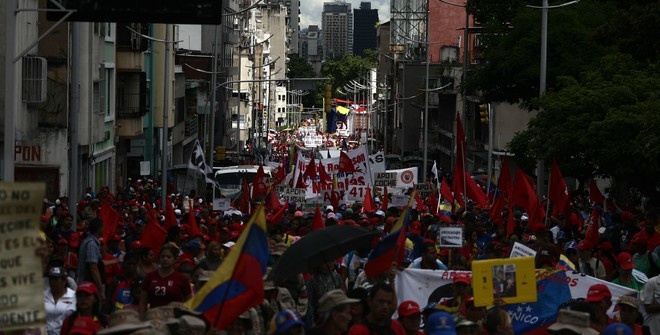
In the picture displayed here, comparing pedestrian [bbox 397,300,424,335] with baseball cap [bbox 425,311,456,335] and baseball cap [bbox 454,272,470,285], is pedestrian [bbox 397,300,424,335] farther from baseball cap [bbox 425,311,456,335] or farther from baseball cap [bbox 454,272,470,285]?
baseball cap [bbox 454,272,470,285]

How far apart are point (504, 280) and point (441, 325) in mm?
2353

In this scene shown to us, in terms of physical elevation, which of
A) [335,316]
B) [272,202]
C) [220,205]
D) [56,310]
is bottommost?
[220,205]

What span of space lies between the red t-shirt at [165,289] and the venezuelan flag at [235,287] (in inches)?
122

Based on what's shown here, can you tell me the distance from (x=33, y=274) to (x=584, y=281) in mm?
6801

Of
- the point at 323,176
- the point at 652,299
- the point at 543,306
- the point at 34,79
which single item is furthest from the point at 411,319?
the point at 323,176

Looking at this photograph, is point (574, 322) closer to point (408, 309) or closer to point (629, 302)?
point (408, 309)

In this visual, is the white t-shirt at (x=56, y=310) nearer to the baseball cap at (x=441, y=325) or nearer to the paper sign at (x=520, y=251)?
the baseball cap at (x=441, y=325)

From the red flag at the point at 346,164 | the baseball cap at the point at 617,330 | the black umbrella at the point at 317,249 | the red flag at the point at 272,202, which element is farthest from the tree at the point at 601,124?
the baseball cap at the point at 617,330

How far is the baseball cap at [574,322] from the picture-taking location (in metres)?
9.72

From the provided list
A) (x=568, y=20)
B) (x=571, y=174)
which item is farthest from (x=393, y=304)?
(x=568, y=20)

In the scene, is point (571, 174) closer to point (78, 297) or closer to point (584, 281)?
point (584, 281)

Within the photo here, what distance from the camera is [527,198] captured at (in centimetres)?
2464

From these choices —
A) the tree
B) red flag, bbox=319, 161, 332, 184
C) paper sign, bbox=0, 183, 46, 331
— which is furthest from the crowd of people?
red flag, bbox=319, 161, 332, 184

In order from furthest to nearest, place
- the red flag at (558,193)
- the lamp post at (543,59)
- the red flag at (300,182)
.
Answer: the lamp post at (543,59) → the red flag at (300,182) → the red flag at (558,193)
